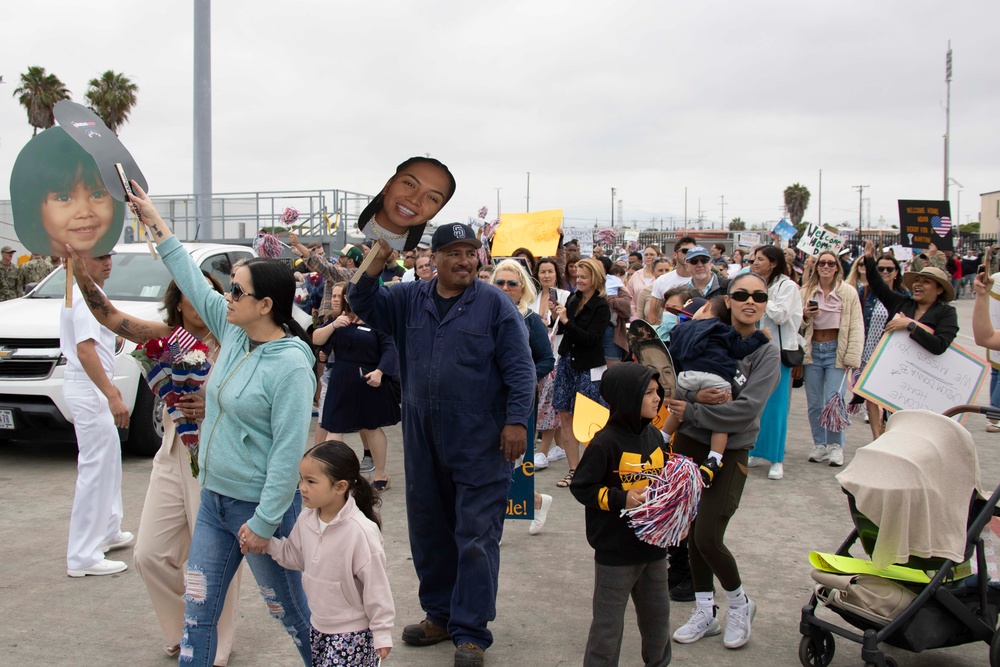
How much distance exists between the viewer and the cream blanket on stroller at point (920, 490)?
3932 mm

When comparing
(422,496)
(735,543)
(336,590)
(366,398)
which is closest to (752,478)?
(735,543)

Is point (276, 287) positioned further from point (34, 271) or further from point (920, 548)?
point (34, 271)

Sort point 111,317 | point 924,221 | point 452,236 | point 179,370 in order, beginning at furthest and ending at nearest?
point 924,221
point 452,236
point 111,317
point 179,370

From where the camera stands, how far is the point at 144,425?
837 centimetres

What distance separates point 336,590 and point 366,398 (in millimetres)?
4128

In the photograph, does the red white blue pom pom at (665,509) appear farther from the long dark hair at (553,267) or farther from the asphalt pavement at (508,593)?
the long dark hair at (553,267)

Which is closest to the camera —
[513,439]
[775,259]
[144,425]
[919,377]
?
[513,439]

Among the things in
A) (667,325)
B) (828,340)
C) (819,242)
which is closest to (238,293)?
(667,325)

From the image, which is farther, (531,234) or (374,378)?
(531,234)

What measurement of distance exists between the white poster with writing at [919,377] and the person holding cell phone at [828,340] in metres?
1.72

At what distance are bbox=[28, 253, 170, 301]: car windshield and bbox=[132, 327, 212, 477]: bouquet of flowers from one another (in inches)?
213

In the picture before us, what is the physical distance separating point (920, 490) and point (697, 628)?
135 centimetres

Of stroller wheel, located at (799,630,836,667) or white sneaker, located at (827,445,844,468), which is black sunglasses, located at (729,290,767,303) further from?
white sneaker, located at (827,445,844,468)

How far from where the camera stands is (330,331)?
7.34 m
